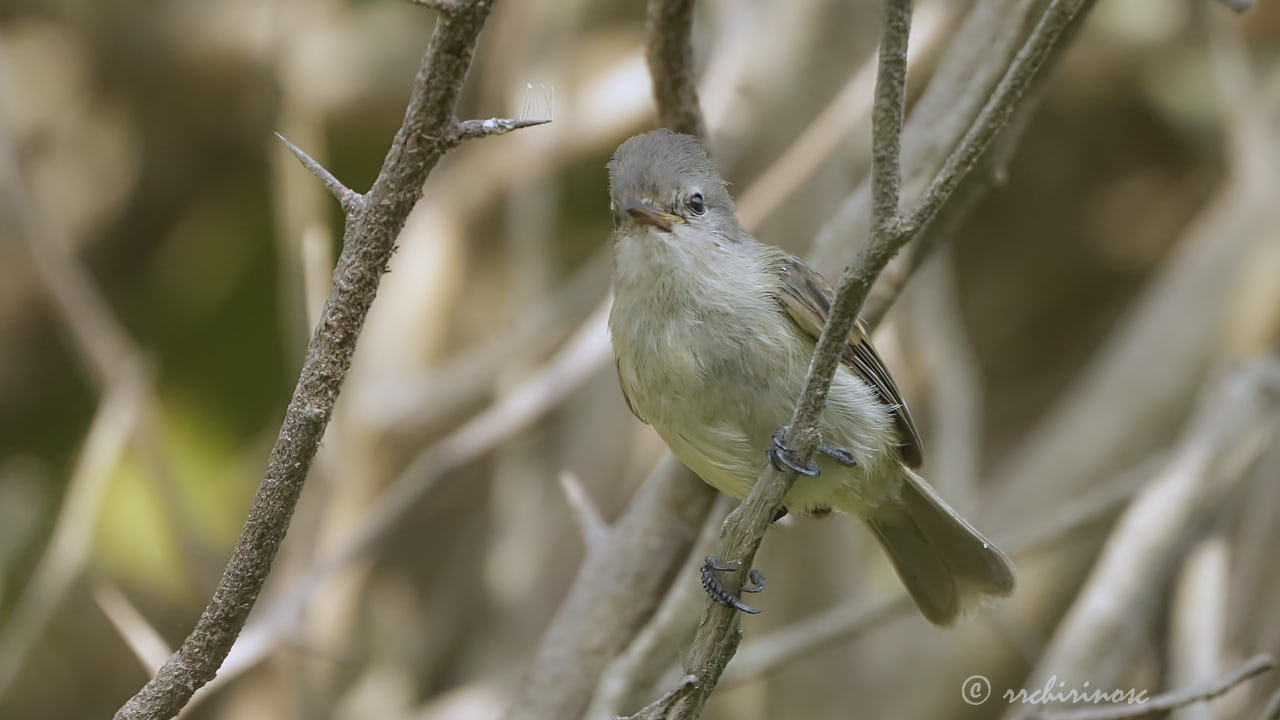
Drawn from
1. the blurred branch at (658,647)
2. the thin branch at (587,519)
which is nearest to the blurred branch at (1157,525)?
the blurred branch at (658,647)

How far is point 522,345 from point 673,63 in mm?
1979

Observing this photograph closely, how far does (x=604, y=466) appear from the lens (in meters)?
5.23

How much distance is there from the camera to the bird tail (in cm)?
306

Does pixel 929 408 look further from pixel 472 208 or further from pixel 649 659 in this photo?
pixel 649 659

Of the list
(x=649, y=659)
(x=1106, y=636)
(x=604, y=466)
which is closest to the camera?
(x=649, y=659)

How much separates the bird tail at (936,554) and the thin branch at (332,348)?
167cm

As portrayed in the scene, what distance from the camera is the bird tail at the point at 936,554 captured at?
3.06 metres

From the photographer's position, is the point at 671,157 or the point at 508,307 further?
the point at 508,307

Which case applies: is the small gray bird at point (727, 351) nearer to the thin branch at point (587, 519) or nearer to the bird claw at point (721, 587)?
the bird claw at point (721, 587)

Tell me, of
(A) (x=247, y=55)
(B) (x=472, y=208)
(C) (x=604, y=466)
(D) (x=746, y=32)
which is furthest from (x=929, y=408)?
(A) (x=247, y=55)

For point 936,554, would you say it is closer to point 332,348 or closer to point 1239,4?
point 1239,4

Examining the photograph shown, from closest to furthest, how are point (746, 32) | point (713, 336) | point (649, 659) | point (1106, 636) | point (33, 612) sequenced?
point (713, 336)
point (649, 659)
point (1106, 636)
point (33, 612)
point (746, 32)

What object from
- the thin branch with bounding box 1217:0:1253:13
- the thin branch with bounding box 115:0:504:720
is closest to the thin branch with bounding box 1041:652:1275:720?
the thin branch with bounding box 1217:0:1253:13

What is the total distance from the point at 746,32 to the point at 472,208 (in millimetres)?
1463
